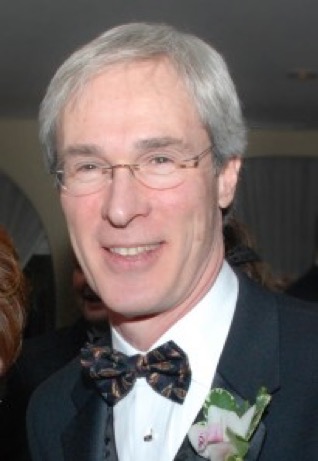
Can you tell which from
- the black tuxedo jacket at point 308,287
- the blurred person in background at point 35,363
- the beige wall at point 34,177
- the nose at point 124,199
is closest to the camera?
the nose at point 124,199

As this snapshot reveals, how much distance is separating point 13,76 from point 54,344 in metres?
3.30

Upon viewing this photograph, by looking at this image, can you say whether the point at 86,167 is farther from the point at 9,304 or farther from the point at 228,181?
the point at 9,304

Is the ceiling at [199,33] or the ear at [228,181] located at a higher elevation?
the ear at [228,181]

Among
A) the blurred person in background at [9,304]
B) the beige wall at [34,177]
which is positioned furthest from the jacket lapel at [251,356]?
the beige wall at [34,177]

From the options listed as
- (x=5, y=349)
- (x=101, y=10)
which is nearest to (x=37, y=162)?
(x=101, y=10)

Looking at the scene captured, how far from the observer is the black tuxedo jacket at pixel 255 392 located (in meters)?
1.69

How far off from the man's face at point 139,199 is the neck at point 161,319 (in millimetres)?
23

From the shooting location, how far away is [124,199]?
1661 mm

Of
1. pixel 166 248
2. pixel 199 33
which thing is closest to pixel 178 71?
pixel 166 248

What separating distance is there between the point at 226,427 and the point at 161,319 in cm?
24

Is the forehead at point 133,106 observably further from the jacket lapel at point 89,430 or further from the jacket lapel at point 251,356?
the jacket lapel at point 89,430

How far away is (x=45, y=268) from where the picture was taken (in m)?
8.38

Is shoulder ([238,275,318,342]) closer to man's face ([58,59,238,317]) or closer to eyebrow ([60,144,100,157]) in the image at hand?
man's face ([58,59,238,317])

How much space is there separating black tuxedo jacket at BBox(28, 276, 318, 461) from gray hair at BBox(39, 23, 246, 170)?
31 cm
